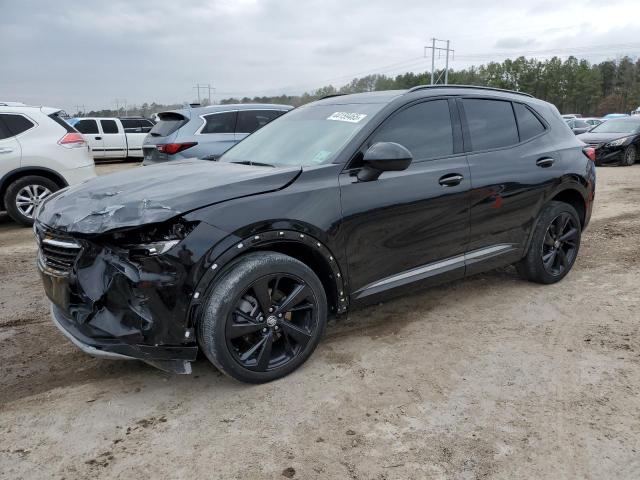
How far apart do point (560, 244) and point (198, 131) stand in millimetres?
5617

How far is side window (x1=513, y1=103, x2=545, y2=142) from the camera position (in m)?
4.42

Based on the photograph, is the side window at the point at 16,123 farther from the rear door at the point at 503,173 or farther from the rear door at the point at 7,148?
the rear door at the point at 503,173

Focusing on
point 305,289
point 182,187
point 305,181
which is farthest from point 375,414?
point 182,187

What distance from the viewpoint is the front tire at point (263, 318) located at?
274 centimetres

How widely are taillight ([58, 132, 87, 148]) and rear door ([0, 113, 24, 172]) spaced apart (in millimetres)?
587

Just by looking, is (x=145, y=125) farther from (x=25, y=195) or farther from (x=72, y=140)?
(x=25, y=195)

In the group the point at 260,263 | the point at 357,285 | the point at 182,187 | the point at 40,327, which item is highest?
the point at 182,187

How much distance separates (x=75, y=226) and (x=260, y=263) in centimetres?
100

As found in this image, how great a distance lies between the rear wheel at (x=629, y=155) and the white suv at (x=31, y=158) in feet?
48.5

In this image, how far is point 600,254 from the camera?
582cm

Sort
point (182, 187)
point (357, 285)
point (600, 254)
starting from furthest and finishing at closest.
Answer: point (600, 254)
point (357, 285)
point (182, 187)

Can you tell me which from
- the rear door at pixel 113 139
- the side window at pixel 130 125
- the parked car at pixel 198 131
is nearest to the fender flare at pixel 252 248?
the parked car at pixel 198 131

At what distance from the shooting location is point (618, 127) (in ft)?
53.5

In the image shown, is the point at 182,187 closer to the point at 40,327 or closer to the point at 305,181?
the point at 305,181
